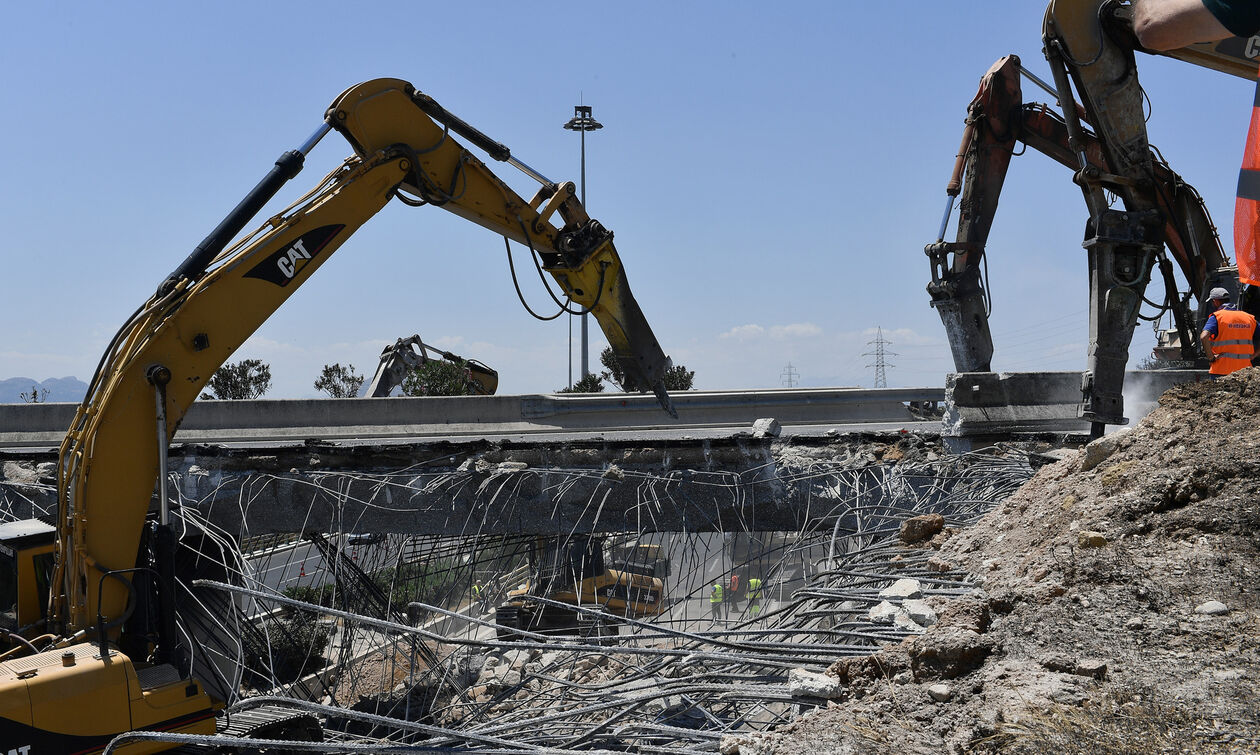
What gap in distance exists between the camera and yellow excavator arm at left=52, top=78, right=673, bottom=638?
561cm

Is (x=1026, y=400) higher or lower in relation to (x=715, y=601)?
higher

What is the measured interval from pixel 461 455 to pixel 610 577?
1.89m

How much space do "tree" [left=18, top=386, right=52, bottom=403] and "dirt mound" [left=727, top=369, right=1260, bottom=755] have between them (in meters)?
19.8

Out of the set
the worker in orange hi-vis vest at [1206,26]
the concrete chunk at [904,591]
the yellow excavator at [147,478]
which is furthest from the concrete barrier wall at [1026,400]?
the yellow excavator at [147,478]

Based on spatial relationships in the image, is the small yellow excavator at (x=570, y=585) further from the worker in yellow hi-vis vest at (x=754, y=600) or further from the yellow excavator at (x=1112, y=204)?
the yellow excavator at (x=1112, y=204)

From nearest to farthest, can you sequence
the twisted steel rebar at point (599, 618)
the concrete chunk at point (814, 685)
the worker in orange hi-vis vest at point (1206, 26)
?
the worker in orange hi-vis vest at point (1206, 26) < the concrete chunk at point (814, 685) < the twisted steel rebar at point (599, 618)

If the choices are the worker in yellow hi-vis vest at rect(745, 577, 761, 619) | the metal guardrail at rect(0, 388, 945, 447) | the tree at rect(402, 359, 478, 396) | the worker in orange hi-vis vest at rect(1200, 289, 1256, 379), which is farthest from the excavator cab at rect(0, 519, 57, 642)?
the tree at rect(402, 359, 478, 396)

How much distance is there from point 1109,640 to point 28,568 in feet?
19.3

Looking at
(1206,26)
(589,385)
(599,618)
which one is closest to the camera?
(1206,26)

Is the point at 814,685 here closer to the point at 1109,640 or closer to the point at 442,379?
the point at 1109,640

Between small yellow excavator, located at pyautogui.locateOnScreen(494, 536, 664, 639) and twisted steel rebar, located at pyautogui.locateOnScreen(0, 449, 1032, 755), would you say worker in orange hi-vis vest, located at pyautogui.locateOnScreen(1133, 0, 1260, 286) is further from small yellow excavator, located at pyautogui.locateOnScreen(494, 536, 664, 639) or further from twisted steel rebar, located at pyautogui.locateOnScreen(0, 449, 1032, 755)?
small yellow excavator, located at pyautogui.locateOnScreen(494, 536, 664, 639)

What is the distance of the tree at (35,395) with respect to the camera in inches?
744

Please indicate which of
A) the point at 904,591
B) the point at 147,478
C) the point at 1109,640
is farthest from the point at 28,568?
the point at 1109,640

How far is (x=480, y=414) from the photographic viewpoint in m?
13.8
